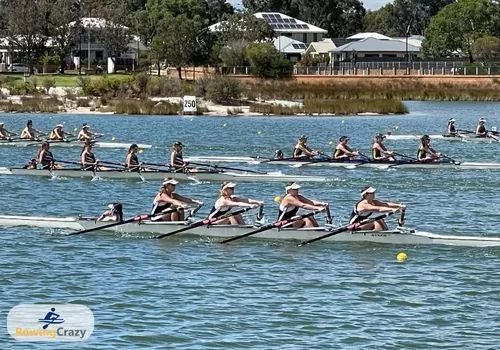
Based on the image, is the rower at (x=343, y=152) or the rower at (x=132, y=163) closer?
the rower at (x=132, y=163)

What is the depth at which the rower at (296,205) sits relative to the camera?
2577 cm

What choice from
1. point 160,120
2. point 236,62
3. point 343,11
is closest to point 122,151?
point 160,120

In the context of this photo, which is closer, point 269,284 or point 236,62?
point 269,284

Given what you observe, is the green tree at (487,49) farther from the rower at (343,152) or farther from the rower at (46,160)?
the rower at (46,160)

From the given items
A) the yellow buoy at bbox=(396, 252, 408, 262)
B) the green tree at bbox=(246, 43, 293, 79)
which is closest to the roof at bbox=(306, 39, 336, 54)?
the green tree at bbox=(246, 43, 293, 79)

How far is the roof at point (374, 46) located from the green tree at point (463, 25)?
591 inches

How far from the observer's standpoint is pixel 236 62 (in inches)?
4380

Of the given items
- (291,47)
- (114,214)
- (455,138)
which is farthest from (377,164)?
(291,47)

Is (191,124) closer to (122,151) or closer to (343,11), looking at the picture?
(122,151)

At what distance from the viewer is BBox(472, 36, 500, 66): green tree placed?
382ft

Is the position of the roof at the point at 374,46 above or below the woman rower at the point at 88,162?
above

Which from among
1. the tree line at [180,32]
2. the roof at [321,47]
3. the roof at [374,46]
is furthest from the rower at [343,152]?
the roof at [321,47]

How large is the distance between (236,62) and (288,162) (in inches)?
2725

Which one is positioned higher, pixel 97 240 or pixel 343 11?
pixel 343 11
